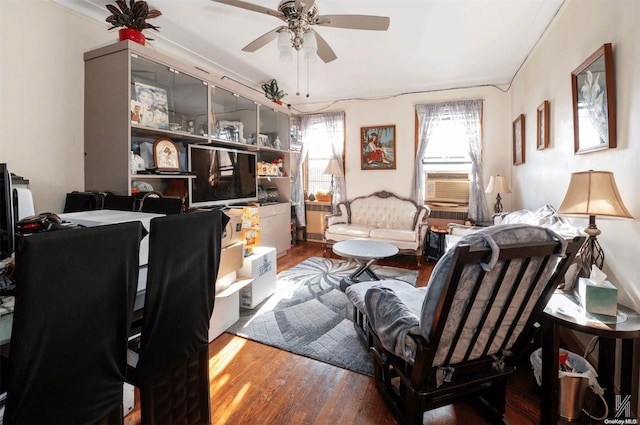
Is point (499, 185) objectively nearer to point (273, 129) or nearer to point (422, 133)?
point (422, 133)

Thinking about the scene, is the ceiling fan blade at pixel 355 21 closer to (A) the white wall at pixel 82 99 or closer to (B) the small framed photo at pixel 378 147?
(A) the white wall at pixel 82 99

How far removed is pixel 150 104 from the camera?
8.25 feet

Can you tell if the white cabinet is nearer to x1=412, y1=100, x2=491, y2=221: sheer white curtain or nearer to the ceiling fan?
the ceiling fan

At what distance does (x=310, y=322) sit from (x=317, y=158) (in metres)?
3.62

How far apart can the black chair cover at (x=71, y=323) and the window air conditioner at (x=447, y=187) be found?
4.64 m

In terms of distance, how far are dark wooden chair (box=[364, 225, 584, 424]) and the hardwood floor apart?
0.14 meters

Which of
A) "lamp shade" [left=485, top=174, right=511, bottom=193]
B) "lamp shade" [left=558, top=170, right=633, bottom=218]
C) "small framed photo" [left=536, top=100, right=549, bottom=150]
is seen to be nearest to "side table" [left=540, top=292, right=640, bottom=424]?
"lamp shade" [left=558, top=170, right=633, bottom=218]

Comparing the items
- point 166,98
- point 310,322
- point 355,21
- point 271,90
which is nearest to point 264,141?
point 271,90

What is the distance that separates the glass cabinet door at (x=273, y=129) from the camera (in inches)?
164

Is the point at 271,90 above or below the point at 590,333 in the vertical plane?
above

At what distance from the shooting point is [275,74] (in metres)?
4.02

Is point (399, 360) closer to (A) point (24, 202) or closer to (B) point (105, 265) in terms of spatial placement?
(B) point (105, 265)

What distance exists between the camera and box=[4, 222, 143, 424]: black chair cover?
72 centimetres

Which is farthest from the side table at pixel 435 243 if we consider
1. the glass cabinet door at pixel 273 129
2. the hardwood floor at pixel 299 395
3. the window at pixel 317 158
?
the glass cabinet door at pixel 273 129
